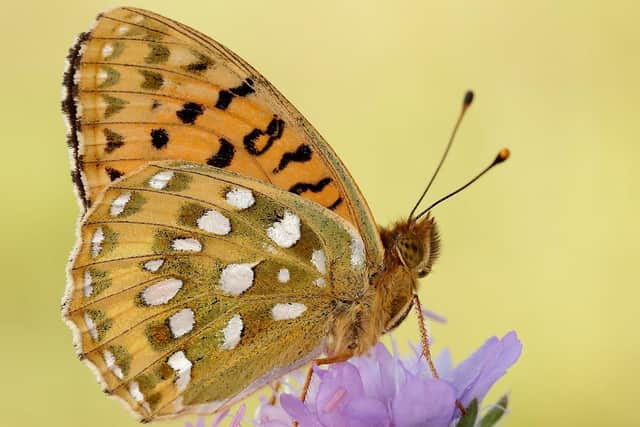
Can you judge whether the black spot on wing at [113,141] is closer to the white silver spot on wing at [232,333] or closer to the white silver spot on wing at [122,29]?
the white silver spot on wing at [122,29]

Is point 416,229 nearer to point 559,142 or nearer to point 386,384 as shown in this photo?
point 386,384

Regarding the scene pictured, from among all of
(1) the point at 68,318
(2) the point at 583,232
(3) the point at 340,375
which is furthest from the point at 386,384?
(2) the point at 583,232

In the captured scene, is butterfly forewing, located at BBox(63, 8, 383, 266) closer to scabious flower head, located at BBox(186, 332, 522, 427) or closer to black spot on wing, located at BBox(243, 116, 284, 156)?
black spot on wing, located at BBox(243, 116, 284, 156)

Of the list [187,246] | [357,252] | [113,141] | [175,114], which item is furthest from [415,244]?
[113,141]

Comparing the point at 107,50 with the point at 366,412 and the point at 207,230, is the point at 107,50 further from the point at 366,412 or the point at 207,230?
the point at 366,412

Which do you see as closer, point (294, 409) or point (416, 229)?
point (294, 409)
